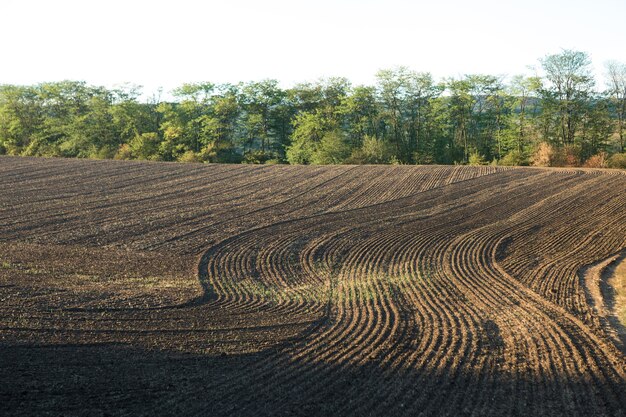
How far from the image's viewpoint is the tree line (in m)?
51.3

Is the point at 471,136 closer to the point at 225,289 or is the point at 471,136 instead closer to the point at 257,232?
the point at 257,232

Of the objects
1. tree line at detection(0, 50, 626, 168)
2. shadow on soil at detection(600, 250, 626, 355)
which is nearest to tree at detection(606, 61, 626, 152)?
tree line at detection(0, 50, 626, 168)

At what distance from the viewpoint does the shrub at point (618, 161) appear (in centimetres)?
4416

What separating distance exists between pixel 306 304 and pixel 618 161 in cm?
4019

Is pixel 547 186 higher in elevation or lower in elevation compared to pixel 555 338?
higher

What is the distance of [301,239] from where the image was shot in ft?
78.9

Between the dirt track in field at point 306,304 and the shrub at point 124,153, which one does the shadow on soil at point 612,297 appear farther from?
the shrub at point 124,153

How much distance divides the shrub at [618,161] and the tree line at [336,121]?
159 inches

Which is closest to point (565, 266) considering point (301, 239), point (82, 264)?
point (301, 239)

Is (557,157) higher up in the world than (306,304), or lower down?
higher up

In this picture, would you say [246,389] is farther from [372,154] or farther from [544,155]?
[372,154]

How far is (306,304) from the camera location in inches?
626

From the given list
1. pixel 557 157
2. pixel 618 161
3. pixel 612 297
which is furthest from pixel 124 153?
pixel 612 297

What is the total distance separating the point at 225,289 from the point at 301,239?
24.4 ft
